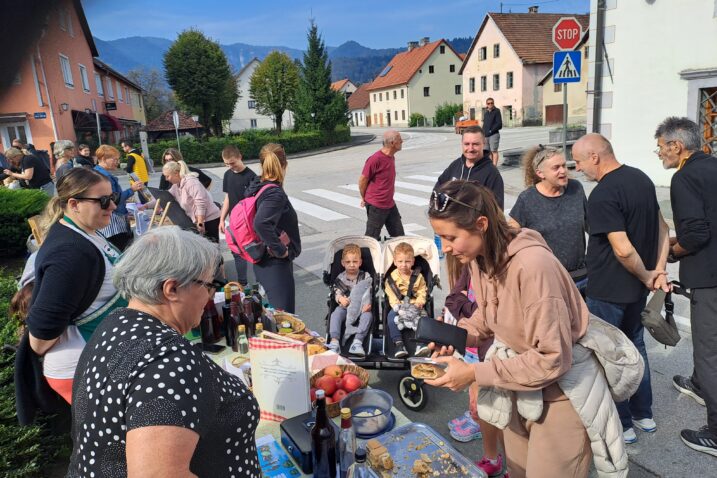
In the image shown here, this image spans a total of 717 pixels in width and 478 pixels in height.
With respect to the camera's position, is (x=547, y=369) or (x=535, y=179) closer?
(x=547, y=369)

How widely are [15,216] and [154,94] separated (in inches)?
2514

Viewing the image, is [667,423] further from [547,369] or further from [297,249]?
[297,249]

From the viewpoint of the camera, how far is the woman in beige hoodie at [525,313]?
82.2 inches

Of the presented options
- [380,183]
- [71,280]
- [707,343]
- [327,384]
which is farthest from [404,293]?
[71,280]

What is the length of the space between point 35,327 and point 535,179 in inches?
150

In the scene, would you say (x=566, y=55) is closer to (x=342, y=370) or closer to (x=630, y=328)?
(x=630, y=328)

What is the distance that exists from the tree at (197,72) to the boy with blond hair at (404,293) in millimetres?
34827

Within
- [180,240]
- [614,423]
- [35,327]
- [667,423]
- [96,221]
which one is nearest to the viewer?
[180,240]

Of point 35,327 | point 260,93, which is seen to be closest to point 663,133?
point 35,327

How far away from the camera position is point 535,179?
13.9 feet

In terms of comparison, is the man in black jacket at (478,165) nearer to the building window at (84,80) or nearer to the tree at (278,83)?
the building window at (84,80)

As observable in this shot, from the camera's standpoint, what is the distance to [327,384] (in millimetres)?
2854

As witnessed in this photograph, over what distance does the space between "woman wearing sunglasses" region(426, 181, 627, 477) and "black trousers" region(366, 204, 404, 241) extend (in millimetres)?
4901

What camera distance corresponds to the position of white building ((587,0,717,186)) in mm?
10164
